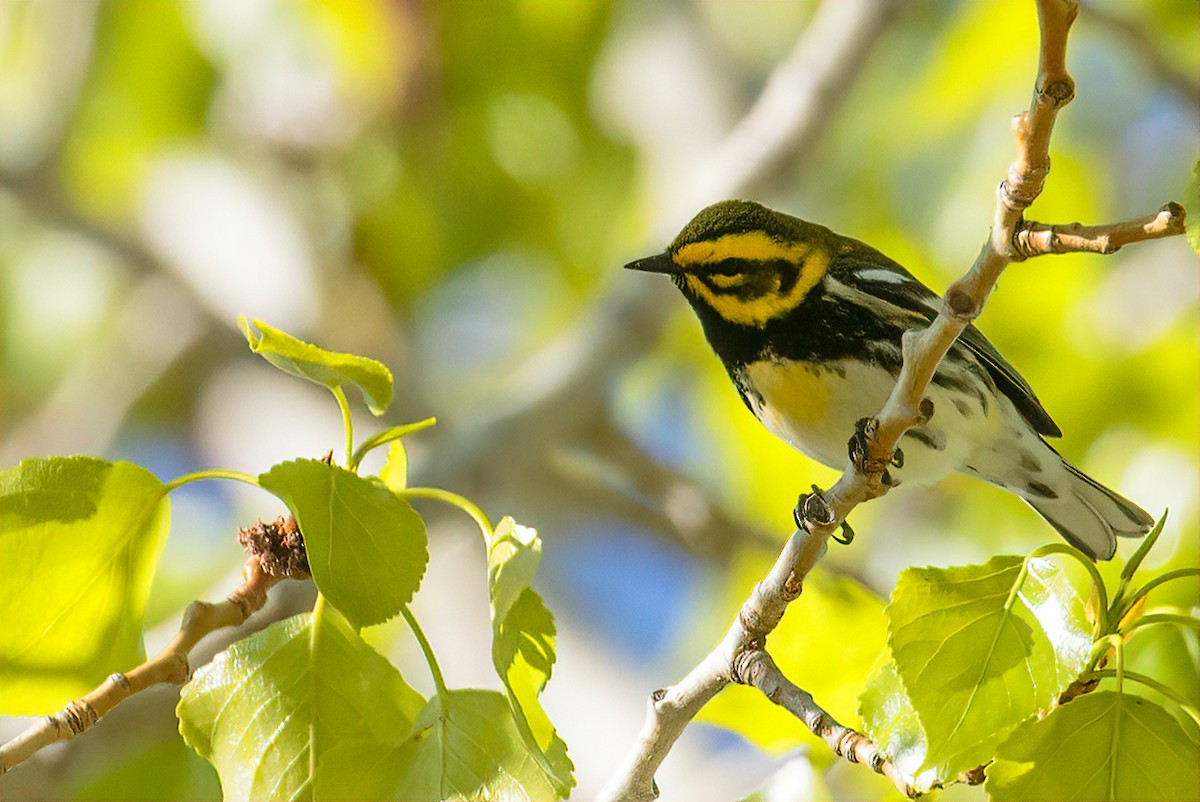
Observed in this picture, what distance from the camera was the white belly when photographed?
1.35 metres

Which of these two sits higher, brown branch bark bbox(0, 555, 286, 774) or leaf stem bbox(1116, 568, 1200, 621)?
leaf stem bbox(1116, 568, 1200, 621)

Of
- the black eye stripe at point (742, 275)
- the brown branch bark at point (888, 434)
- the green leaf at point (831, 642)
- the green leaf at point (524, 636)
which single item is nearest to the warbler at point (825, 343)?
the black eye stripe at point (742, 275)

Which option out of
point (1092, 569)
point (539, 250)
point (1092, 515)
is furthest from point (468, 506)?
point (539, 250)

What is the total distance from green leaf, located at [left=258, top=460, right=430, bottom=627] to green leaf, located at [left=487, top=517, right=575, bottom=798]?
2.3 inches

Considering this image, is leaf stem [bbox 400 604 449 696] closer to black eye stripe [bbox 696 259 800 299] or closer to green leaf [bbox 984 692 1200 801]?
green leaf [bbox 984 692 1200 801]

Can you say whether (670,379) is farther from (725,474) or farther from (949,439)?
(949,439)

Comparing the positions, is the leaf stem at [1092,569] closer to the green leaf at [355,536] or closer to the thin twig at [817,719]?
the thin twig at [817,719]

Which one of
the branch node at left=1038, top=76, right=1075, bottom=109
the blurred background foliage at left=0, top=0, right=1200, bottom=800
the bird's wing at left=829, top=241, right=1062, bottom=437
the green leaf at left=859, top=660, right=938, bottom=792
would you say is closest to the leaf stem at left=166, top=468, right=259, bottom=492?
the green leaf at left=859, top=660, right=938, bottom=792

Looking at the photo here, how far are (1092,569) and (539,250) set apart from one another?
2387 millimetres

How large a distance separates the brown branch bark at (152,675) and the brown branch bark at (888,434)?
1.08 ft

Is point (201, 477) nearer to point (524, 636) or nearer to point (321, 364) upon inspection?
point (321, 364)

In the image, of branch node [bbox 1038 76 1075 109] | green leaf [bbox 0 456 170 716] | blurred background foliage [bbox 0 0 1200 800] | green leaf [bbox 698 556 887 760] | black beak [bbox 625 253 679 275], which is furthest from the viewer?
blurred background foliage [bbox 0 0 1200 800]

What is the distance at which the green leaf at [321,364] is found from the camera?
854mm

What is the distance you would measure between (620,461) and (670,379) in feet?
2.12
